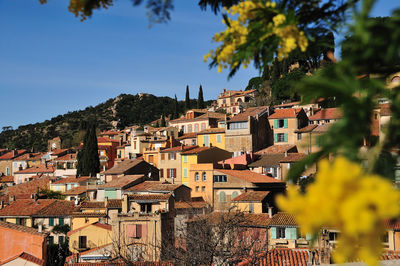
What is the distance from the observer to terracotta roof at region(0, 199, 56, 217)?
53656 mm

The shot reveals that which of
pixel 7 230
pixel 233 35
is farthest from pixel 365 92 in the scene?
pixel 7 230

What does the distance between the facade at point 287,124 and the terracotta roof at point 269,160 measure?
5.51 m

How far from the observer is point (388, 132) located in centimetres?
274

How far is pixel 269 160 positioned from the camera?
5619 cm

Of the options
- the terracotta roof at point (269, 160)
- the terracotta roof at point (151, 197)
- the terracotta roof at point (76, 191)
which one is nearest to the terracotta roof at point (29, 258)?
Result: the terracotta roof at point (151, 197)

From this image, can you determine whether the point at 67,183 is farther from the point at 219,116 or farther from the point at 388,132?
the point at 388,132

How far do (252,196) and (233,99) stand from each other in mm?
71313

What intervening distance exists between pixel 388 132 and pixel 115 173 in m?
59.0

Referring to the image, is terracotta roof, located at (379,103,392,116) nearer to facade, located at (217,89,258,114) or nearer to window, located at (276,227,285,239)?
window, located at (276,227,285,239)

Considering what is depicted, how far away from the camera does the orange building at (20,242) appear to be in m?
35.7

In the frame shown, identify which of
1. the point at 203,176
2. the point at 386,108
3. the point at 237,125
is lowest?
the point at 203,176

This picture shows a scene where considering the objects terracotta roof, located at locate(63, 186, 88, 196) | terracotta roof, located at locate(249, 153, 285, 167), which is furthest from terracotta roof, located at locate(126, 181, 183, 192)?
terracotta roof, located at locate(63, 186, 88, 196)

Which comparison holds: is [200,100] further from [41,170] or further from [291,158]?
[291,158]

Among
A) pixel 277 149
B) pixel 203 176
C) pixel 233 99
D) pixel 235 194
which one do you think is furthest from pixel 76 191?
pixel 233 99
